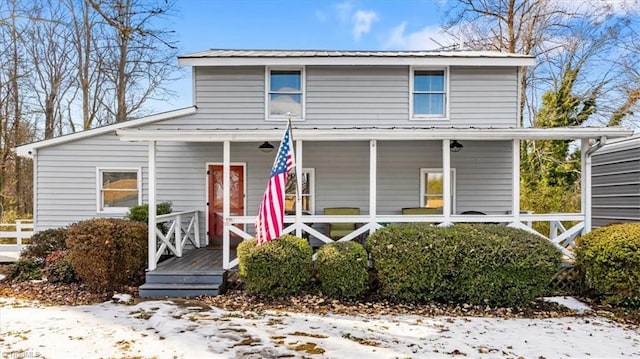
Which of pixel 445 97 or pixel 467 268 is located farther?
pixel 445 97

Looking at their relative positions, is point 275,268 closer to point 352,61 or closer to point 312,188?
point 312,188

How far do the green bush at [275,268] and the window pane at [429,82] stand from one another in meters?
5.52

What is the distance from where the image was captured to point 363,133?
698 centimetres

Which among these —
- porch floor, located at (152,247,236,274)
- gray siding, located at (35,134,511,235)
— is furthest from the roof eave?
porch floor, located at (152,247,236,274)

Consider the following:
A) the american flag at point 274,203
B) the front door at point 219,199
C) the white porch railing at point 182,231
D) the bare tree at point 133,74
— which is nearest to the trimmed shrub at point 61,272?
the white porch railing at point 182,231

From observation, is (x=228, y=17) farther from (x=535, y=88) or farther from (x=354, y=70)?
(x=535, y=88)

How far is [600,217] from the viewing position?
35.1 ft

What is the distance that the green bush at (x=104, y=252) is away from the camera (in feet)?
21.2

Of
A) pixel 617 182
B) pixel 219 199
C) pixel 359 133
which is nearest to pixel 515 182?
pixel 359 133

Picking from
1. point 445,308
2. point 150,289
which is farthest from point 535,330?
point 150,289

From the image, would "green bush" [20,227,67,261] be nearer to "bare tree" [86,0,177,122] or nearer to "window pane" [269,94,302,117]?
"window pane" [269,94,302,117]

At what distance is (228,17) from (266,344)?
32.0 feet

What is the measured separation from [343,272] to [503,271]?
2.57 metres

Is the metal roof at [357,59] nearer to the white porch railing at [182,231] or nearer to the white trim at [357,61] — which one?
the white trim at [357,61]
